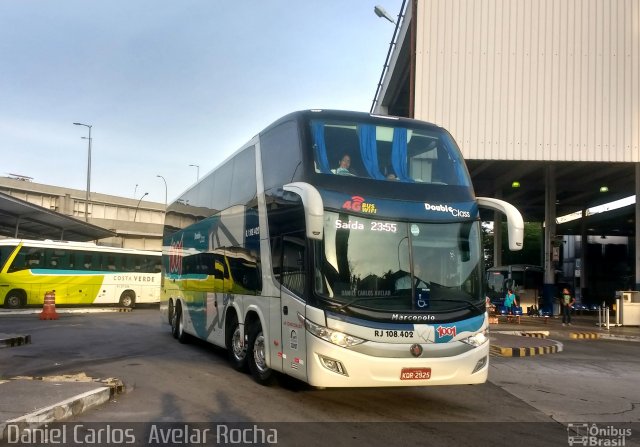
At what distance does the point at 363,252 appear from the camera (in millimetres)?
7582

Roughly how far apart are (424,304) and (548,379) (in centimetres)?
440

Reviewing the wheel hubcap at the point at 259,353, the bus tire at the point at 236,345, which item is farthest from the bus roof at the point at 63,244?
the wheel hubcap at the point at 259,353

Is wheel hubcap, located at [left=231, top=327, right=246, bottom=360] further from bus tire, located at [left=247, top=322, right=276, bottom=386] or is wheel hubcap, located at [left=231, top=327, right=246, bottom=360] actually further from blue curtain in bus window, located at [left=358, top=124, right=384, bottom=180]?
blue curtain in bus window, located at [left=358, top=124, right=384, bottom=180]

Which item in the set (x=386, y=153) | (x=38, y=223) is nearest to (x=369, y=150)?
(x=386, y=153)

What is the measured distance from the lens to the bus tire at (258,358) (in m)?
9.02

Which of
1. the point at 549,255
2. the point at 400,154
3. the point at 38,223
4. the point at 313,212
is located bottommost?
the point at 549,255

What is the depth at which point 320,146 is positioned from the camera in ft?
26.9

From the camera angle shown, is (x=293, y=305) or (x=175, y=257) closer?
(x=293, y=305)

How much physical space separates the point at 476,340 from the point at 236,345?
457cm

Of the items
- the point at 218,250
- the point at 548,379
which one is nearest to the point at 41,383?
the point at 218,250

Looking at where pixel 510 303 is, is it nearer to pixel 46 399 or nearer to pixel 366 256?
pixel 366 256

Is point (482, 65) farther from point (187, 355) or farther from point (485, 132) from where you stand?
point (187, 355)

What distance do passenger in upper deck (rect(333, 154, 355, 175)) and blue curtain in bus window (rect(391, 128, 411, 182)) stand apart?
2.02ft

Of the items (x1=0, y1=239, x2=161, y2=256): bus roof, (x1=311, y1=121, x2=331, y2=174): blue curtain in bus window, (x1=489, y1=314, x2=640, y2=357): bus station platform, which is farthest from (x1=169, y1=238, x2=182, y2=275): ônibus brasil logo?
(x1=0, y1=239, x2=161, y2=256): bus roof
